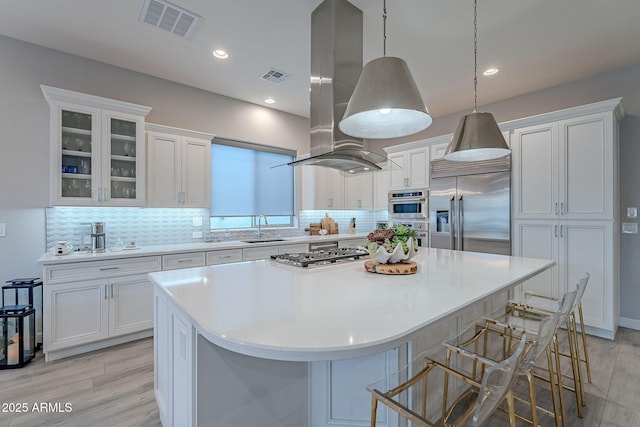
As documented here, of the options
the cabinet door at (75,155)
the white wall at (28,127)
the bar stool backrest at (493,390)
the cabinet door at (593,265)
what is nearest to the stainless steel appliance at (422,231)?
the cabinet door at (593,265)

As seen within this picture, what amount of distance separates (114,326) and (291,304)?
8.31 ft

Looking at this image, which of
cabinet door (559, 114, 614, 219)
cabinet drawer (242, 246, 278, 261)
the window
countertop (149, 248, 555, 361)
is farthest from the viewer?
the window

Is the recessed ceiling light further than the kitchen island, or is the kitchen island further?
the recessed ceiling light

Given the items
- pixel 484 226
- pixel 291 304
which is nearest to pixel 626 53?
pixel 484 226

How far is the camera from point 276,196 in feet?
16.0

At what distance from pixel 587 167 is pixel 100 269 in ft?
16.5

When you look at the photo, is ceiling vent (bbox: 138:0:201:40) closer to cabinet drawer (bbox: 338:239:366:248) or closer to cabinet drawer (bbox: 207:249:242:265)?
cabinet drawer (bbox: 207:249:242:265)

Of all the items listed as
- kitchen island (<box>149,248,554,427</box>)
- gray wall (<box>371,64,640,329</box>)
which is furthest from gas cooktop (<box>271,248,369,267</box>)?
gray wall (<box>371,64,640,329</box>)

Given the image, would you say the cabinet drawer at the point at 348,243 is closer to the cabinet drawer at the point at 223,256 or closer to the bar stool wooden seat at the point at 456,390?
the cabinet drawer at the point at 223,256

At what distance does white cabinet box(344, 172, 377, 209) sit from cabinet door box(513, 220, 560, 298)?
7.99 feet

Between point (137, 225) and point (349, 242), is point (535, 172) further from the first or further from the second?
point (137, 225)

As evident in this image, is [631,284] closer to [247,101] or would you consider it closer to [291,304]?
[291,304]

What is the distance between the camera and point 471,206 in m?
3.94

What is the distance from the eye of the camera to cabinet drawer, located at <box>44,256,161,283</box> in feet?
8.51
